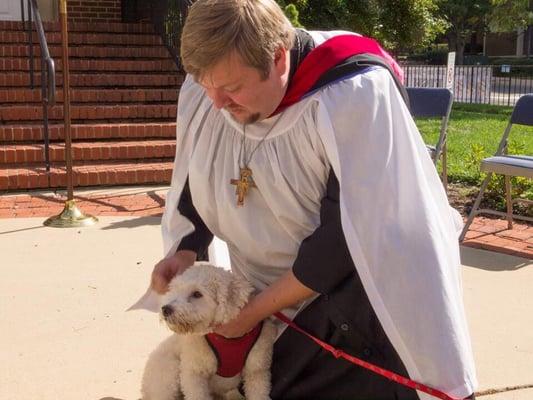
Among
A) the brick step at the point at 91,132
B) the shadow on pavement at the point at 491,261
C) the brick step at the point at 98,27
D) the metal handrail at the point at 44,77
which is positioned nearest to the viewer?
the shadow on pavement at the point at 491,261

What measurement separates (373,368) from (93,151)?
5.87 m

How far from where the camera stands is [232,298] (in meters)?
2.33

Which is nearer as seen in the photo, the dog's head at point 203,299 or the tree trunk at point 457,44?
the dog's head at point 203,299

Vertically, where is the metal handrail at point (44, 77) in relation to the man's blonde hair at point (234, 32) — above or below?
below

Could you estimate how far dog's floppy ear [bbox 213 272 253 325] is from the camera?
2.30 metres

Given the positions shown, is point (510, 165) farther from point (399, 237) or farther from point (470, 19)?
point (470, 19)

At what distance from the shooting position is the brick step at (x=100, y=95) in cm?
839

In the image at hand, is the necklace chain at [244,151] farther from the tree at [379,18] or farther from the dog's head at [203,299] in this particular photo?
the tree at [379,18]

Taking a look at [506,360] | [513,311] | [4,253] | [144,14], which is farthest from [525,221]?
[144,14]

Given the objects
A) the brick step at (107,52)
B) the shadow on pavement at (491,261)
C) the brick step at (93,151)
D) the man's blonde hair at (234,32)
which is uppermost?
the man's blonde hair at (234,32)

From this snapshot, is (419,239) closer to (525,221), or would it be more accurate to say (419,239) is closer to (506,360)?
(506,360)

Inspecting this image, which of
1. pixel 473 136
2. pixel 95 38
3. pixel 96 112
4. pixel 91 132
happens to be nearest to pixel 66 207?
pixel 91 132

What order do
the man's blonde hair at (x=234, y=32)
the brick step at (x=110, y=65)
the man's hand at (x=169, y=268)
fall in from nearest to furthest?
1. the man's blonde hair at (x=234, y=32)
2. the man's hand at (x=169, y=268)
3. the brick step at (x=110, y=65)

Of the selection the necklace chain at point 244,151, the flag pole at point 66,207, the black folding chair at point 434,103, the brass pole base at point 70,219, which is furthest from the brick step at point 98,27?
the necklace chain at point 244,151
